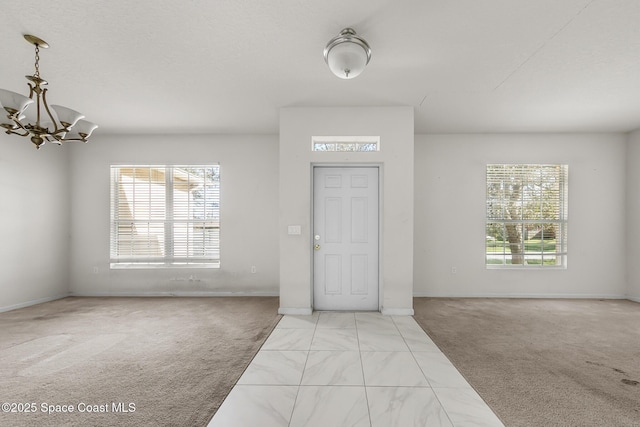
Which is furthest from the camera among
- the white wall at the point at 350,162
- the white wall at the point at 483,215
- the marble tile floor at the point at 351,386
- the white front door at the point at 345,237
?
the white wall at the point at 483,215

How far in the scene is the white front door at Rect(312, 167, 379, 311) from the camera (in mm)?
4238

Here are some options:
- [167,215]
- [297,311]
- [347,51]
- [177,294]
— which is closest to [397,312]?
[297,311]

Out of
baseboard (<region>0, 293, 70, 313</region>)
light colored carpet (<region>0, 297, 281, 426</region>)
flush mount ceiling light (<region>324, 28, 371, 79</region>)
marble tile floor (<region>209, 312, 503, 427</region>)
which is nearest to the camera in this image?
marble tile floor (<region>209, 312, 503, 427</region>)

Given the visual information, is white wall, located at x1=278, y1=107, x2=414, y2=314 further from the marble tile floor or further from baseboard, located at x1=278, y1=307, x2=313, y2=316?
the marble tile floor

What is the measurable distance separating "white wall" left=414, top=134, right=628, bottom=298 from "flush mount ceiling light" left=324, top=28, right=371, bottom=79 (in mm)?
3178

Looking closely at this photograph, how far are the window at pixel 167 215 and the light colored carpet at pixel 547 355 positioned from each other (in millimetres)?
3884

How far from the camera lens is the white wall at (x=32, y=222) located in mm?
4379

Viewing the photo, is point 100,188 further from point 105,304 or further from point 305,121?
point 305,121

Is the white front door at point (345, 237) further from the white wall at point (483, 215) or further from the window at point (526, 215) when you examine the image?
the window at point (526, 215)

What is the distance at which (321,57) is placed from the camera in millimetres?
2779

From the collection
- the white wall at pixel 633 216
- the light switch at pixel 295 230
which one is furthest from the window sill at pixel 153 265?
the white wall at pixel 633 216

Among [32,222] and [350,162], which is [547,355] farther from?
[32,222]

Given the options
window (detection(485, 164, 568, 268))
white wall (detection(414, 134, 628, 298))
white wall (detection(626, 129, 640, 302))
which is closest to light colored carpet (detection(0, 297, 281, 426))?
white wall (detection(414, 134, 628, 298))

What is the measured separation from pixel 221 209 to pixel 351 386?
3.90m
